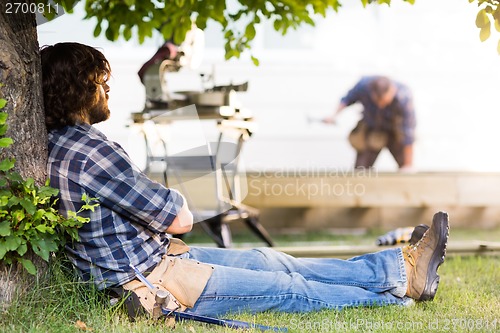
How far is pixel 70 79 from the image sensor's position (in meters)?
2.36

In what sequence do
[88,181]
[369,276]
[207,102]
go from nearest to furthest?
1. [88,181]
2. [369,276]
3. [207,102]

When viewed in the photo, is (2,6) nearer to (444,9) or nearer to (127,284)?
(127,284)

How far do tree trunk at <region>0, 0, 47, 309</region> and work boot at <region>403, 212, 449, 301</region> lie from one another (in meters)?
1.32

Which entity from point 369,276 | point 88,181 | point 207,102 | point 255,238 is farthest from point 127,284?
point 255,238

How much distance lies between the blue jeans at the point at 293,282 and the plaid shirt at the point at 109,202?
261 millimetres

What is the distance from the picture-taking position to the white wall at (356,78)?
22.8 ft

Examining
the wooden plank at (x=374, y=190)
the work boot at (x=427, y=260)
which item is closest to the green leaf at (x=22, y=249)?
the work boot at (x=427, y=260)

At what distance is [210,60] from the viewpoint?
692cm

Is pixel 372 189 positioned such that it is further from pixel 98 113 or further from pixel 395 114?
pixel 98 113

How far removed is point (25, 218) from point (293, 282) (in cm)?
93

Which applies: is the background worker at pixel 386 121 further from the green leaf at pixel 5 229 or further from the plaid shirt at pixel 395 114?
the green leaf at pixel 5 229

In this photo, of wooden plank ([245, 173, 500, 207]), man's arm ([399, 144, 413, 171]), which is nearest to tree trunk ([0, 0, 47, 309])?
wooden plank ([245, 173, 500, 207])

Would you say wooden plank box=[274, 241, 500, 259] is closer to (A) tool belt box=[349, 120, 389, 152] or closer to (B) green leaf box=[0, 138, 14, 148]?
(B) green leaf box=[0, 138, 14, 148]

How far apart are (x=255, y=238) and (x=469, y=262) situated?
2078 millimetres
